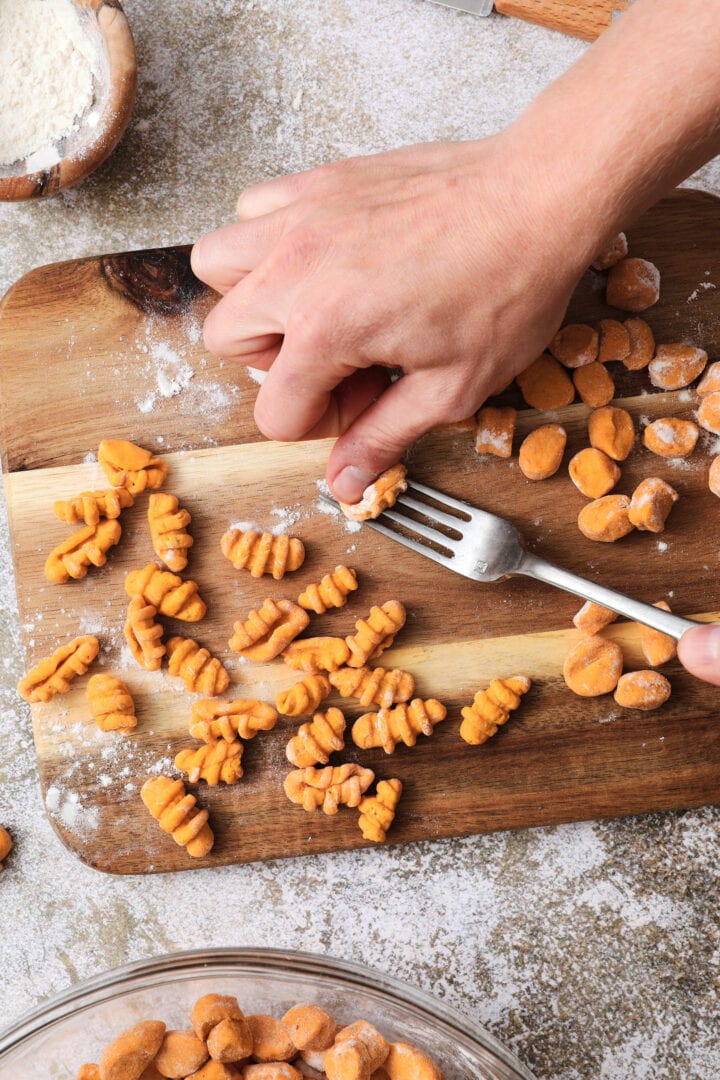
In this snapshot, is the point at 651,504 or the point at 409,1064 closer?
the point at 409,1064

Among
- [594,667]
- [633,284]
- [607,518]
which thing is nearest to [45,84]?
[633,284]

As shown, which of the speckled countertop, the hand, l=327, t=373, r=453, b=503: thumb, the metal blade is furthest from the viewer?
the metal blade

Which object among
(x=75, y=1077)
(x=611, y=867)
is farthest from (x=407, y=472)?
(x=75, y=1077)

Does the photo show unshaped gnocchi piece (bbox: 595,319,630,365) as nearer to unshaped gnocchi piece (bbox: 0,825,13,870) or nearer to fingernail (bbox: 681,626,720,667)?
fingernail (bbox: 681,626,720,667)

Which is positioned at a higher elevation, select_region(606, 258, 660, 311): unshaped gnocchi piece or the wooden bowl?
the wooden bowl

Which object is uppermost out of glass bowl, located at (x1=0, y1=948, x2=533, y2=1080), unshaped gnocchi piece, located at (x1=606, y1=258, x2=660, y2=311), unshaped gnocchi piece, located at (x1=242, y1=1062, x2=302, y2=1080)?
unshaped gnocchi piece, located at (x1=606, y1=258, x2=660, y2=311)

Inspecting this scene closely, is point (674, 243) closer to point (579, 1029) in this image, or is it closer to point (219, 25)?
point (219, 25)

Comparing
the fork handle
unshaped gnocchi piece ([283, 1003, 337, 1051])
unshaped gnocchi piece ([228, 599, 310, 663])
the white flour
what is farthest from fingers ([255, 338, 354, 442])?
unshaped gnocchi piece ([283, 1003, 337, 1051])

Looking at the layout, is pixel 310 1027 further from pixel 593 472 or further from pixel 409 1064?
→ pixel 593 472
